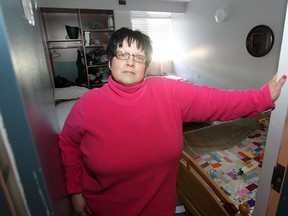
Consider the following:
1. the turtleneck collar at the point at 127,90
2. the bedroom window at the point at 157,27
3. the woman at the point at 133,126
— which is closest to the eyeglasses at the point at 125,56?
the woman at the point at 133,126

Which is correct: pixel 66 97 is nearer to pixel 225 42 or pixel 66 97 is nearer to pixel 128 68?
pixel 128 68

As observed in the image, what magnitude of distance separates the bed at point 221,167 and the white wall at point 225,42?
770mm

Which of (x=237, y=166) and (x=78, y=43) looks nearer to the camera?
(x=237, y=166)

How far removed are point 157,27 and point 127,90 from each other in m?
4.14

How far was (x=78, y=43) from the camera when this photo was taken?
3.79 metres

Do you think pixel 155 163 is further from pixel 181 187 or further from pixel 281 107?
pixel 181 187

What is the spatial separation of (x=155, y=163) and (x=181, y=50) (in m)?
4.02

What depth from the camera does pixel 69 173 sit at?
847 mm

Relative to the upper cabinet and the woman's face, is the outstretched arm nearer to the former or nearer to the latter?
the woman's face

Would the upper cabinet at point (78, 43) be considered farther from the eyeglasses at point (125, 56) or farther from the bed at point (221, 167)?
the eyeglasses at point (125, 56)

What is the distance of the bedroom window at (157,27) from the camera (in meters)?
4.24

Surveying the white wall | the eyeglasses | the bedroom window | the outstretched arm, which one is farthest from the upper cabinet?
the outstretched arm

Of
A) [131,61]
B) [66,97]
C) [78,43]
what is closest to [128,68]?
[131,61]

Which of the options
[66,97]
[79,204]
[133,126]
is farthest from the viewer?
[66,97]
